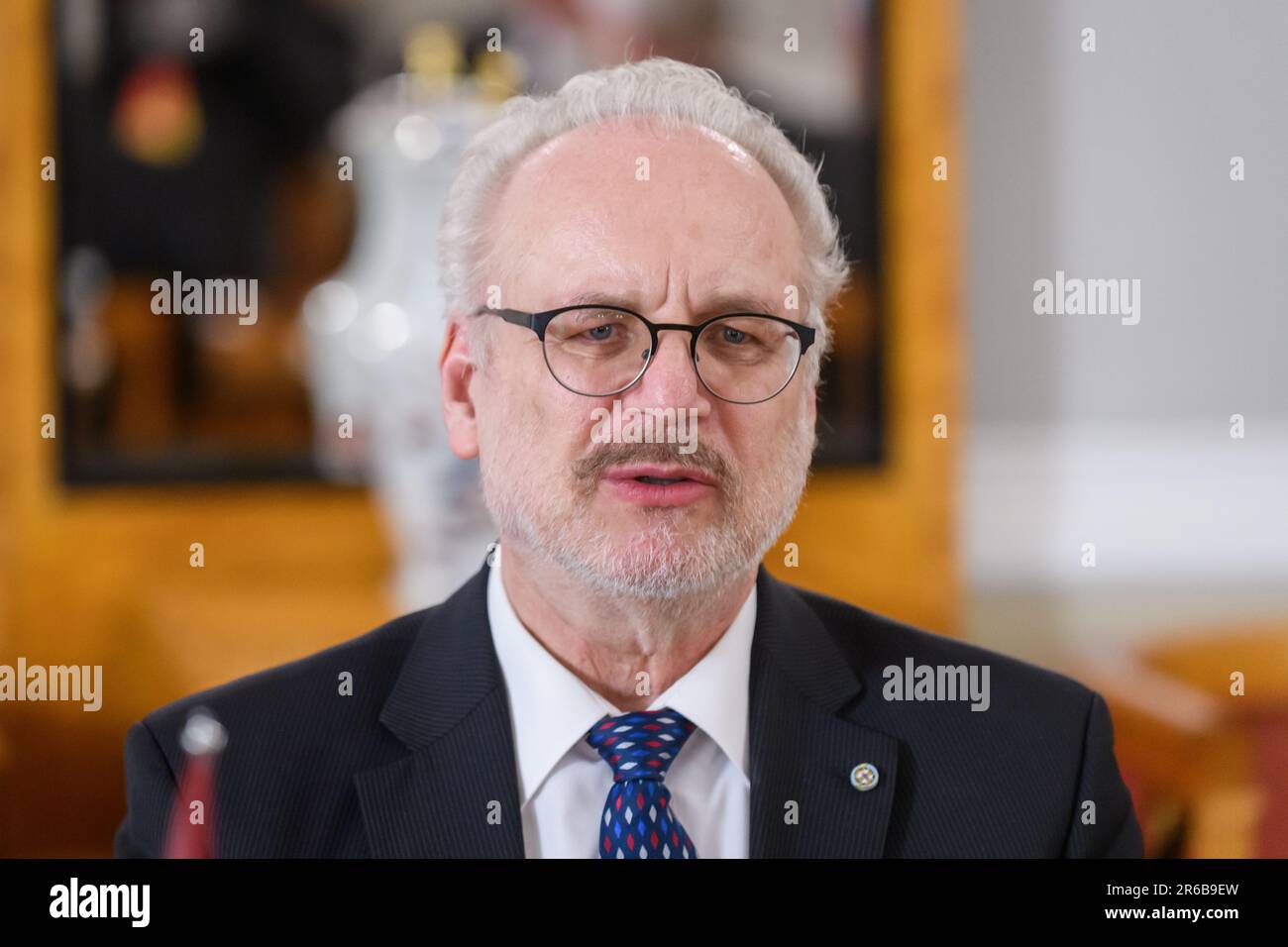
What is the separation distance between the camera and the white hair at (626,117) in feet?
3.30

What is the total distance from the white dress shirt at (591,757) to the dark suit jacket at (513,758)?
0.01m

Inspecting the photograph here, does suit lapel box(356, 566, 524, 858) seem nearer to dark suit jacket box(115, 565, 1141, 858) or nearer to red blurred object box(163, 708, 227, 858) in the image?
dark suit jacket box(115, 565, 1141, 858)

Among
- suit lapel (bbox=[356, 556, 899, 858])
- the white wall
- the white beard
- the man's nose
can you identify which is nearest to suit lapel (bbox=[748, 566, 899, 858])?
suit lapel (bbox=[356, 556, 899, 858])

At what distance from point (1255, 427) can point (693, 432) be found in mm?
1553

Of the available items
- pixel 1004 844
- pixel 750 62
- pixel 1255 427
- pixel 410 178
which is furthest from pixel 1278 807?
pixel 750 62

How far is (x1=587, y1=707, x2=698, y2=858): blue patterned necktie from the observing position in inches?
39.6

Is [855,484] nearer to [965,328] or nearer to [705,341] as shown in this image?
[965,328]

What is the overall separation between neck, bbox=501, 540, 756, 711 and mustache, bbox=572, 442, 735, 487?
85 millimetres

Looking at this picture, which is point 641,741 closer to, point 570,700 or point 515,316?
point 570,700

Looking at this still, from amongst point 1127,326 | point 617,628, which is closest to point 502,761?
point 617,628

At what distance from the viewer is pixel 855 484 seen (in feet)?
8.17

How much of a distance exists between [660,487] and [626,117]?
28 centimetres

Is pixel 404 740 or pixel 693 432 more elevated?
pixel 693 432

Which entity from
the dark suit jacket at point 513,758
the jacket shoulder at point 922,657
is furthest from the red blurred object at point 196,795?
the jacket shoulder at point 922,657
